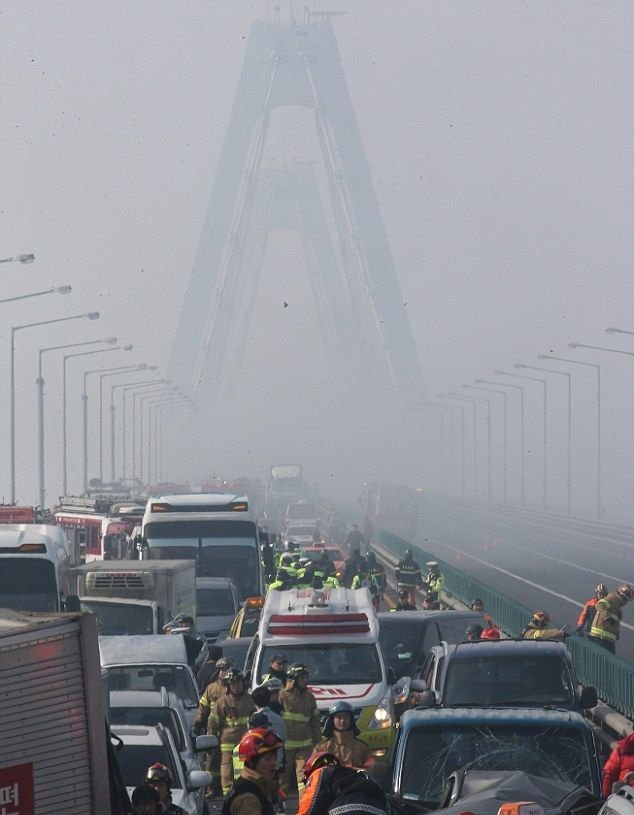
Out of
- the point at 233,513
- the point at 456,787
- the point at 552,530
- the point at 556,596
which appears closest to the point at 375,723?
the point at 456,787

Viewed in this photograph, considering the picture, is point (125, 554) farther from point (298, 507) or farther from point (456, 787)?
point (298, 507)

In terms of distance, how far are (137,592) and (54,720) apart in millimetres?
16575

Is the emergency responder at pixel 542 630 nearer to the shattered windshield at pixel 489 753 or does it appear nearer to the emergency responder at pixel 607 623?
the emergency responder at pixel 607 623

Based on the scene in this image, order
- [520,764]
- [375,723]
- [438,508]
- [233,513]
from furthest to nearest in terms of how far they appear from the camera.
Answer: [438,508], [233,513], [375,723], [520,764]

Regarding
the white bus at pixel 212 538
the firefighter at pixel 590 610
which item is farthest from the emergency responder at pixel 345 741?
the white bus at pixel 212 538

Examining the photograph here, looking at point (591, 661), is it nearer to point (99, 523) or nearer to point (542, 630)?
point (542, 630)

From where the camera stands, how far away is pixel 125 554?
3556cm

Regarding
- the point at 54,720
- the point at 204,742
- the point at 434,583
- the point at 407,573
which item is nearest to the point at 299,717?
the point at 204,742

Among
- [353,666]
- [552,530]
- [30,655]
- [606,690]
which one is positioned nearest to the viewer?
[30,655]

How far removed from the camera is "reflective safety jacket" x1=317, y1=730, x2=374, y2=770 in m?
11.9

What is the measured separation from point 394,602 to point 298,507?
1263 inches

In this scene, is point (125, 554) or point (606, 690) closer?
point (606, 690)

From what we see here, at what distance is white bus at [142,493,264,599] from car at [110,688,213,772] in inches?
625

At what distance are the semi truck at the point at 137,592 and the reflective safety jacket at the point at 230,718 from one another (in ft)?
26.3
